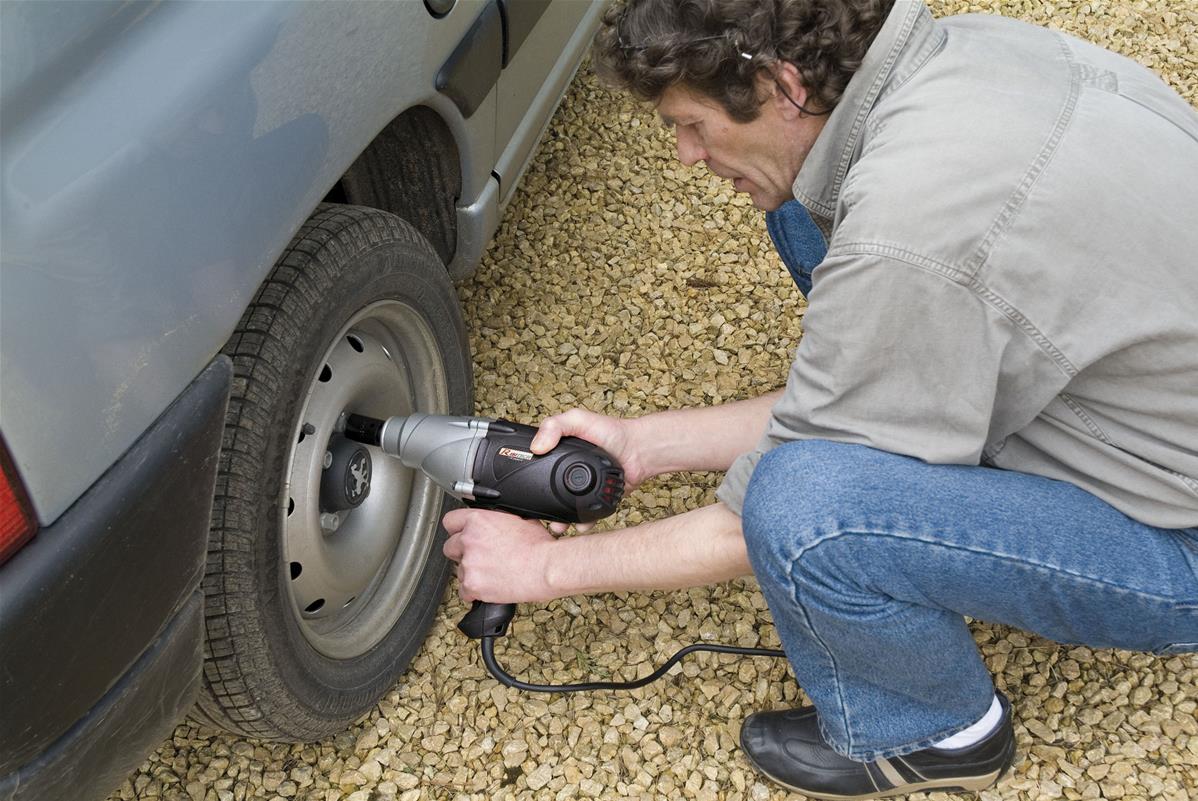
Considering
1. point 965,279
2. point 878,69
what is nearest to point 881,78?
point 878,69

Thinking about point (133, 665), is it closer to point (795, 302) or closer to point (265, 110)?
point (265, 110)

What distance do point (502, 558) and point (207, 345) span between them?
28.7 inches

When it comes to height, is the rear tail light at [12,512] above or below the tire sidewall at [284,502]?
above

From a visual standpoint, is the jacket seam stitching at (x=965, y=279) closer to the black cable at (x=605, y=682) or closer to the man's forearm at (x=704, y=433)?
the man's forearm at (x=704, y=433)

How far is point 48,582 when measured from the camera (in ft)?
4.10

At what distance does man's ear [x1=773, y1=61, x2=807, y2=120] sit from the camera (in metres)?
1.74

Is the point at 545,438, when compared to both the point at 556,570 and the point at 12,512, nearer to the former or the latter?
the point at 556,570

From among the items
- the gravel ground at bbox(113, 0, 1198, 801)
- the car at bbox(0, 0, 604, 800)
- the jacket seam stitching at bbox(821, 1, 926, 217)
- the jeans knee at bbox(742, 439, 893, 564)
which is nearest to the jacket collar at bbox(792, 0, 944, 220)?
the jacket seam stitching at bbox(821, 1, 926, 217)

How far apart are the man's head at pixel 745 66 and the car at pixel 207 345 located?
0.33m

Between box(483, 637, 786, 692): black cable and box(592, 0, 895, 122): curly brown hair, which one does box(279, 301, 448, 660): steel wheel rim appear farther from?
box(592, 0, 895, 122): curly brown hair

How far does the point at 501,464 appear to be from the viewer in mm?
2037

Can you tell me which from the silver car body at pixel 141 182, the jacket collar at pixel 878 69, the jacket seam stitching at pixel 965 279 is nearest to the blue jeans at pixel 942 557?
the jacket seam stitching at pixel 965 279

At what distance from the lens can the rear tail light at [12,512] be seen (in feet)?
3.93

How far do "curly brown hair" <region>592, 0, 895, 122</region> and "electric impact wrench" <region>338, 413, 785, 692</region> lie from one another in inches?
25.8
